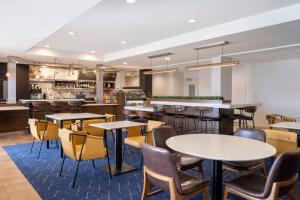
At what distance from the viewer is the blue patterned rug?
2.96 meters

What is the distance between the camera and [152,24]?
4.79m

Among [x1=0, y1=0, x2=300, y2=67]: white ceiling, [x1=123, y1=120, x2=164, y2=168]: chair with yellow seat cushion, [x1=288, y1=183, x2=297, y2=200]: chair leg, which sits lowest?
[x1=288, y1=183, x2=297, y2=200]: chair leg

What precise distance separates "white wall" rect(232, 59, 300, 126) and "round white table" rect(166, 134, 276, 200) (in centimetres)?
713

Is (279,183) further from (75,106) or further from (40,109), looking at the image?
(40,109)

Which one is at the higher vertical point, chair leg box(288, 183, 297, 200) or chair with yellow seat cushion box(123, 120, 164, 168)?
chair with yellow seat cushion box(123, 120, 164, 168)

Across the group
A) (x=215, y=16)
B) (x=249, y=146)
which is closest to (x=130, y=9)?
(x=215, y=16)

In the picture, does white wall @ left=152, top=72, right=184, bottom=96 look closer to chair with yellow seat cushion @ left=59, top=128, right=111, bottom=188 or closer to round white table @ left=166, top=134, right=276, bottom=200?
chair with yellow seat cushion @ left=59, top=128, right=111, bottom=188

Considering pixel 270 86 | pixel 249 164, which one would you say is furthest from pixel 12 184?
pixel 270 86

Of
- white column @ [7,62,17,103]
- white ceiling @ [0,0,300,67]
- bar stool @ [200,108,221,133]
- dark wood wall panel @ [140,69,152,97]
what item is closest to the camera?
white ceiling @ [0,0,300,67]

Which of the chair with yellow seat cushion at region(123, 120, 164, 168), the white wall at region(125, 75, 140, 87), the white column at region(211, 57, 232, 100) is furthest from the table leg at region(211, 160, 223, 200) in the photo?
the white wall at region(125, 75, 140, 87)

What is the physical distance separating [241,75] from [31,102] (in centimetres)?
843

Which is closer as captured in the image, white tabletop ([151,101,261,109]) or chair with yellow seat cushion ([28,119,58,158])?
chair with yellow seat cushion ([28,119,58,158])

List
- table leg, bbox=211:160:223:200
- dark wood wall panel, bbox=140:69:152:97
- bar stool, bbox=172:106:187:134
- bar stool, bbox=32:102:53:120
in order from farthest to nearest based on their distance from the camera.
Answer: dark wood wall panel, bbox=140:69:152:97, bar stool, bbox=32:102:53:120, bar stool, bbox=172:106:187:134, table leg, bbox=211:160:223:200

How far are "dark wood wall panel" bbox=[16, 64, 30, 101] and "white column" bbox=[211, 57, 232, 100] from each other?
7299 millimetres
